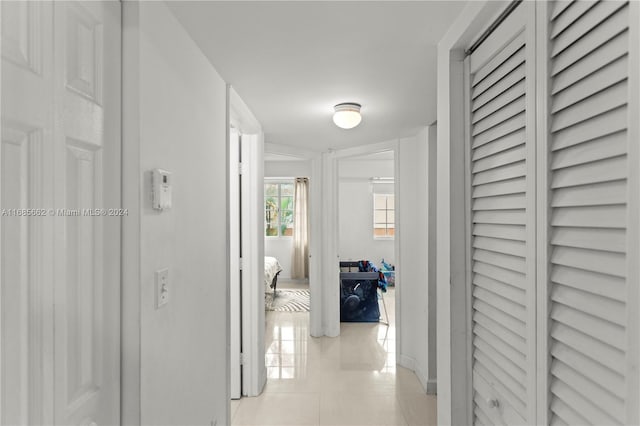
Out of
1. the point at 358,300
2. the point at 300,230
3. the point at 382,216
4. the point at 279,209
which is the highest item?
the point at 279,209

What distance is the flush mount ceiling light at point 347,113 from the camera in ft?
8.93

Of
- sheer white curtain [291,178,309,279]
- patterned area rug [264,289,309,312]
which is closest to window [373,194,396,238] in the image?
sheer white curtain [291,178,309,279]

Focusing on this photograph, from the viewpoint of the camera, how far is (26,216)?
873mm

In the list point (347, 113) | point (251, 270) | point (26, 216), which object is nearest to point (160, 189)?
point (26, 216)

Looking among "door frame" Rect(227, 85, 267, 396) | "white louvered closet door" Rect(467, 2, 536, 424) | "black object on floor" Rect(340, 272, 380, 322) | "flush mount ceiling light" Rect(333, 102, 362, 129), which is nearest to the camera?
"white louvered closet door" Rect(467, 2, 536, 424)

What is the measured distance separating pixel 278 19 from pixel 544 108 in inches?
41.3

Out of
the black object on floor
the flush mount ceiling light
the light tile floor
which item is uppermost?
the flush mount ceiling light

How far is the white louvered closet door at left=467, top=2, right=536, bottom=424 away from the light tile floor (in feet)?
4.93

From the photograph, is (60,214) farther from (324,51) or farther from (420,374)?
(420,374)

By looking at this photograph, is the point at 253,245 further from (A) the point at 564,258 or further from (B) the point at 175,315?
(A) the point at 564,258

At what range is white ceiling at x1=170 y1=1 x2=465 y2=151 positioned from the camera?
148 centimetres

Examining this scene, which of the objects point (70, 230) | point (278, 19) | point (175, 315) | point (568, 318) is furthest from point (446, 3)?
point (175, 315)

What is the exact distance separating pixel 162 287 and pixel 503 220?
1245 mm

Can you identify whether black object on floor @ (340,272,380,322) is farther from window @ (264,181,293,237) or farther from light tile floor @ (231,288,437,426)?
window @ (264,181,293,237)
